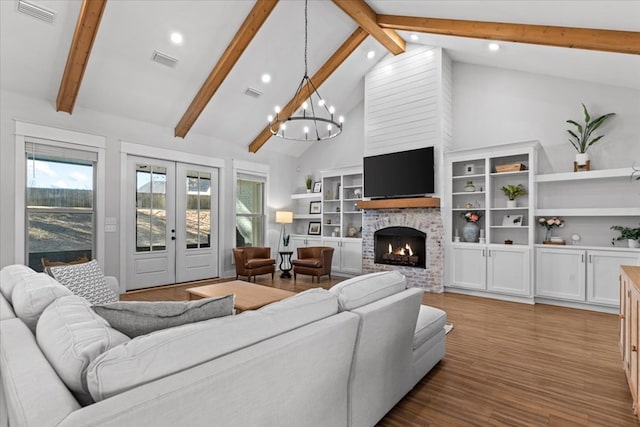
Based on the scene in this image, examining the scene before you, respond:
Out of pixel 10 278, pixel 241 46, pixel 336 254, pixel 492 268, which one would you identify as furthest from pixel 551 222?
pixel 10 278

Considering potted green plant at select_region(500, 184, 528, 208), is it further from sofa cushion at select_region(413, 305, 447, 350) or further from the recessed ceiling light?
the recessed ceiling light

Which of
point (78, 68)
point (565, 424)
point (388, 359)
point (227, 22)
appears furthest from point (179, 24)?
point (565, 424)

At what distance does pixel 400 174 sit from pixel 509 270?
2.39 m

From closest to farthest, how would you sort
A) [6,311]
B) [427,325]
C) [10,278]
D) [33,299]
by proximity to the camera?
[33,299] → [6,311] → [10,278] → [427,325]

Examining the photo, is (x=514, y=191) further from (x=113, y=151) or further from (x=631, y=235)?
(x=113, y=151)

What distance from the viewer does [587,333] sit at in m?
3.69

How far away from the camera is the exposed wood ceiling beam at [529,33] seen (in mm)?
3494

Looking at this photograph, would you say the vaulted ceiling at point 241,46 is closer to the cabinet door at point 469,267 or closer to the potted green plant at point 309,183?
the potted green plant at point 309,183

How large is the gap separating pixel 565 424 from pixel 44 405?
266 centimetres

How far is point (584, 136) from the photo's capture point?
4820 mm

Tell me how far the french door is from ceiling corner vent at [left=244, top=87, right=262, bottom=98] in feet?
5.78

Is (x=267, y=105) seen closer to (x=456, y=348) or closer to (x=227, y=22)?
(x=227, y=22)

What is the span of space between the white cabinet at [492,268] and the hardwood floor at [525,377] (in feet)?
2.48

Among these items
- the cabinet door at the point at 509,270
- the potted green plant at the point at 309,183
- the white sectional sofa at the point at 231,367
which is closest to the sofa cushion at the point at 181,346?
the white sectional sofa at the point at 231,367
